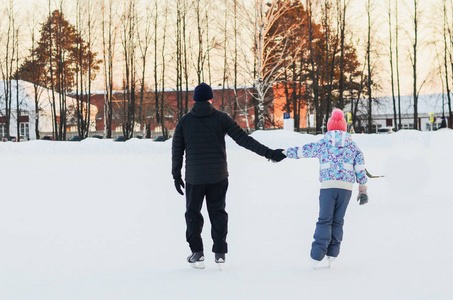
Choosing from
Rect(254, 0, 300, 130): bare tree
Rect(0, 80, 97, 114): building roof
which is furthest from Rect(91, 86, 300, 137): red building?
Rect(0, 80, 97, 114): building roof

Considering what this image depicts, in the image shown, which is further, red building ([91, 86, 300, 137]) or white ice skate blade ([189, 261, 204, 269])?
red building ([91, 86, 300, 137])

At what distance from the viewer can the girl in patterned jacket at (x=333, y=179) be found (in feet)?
17.8

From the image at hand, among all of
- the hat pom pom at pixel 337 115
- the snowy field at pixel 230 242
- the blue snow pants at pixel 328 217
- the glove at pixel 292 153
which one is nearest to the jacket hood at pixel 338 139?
the hat pom pom at pixel 337 115

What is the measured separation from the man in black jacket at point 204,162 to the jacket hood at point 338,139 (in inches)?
30.1

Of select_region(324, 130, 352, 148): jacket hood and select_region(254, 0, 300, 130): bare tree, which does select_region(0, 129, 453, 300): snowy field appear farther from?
select_region(254, 0, 300, 130): bare tree

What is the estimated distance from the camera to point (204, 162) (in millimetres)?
5406

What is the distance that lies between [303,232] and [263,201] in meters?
2.94

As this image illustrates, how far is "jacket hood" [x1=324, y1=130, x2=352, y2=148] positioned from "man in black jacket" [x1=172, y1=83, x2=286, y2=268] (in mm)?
766

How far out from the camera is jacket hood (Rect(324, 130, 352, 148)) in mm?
5484

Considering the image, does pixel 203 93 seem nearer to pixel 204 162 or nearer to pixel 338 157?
pixel 204 162

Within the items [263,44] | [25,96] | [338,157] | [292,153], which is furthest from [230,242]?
[25,96]

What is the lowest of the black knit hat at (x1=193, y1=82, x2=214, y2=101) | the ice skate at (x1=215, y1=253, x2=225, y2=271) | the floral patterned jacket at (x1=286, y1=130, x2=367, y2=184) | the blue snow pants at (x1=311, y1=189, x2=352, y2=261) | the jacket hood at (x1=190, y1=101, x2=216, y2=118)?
A: the ice skate at (x1=215, y1=253, x2=225, y2=271)

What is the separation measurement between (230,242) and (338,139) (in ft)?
6.70

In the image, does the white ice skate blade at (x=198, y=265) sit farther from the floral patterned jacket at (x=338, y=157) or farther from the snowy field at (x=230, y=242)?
the floral patterned jacket at (x=338, y=157)
